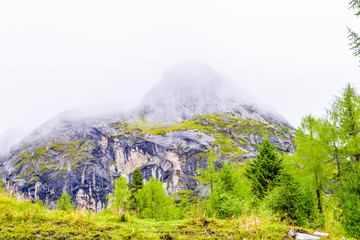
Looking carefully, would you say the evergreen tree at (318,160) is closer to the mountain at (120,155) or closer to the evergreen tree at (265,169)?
the evergreen tree at (265,169)

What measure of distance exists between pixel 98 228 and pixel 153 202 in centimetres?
3030

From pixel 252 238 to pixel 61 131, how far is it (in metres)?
228

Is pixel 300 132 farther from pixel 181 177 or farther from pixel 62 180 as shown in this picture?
pixel 62 180

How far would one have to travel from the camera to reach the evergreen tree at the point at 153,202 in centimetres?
3309

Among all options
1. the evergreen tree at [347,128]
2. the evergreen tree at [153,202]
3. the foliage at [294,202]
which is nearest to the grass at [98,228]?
the foliage at [294,202]

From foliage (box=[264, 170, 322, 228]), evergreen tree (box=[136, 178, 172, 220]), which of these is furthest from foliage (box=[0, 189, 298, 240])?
evergreen tree (box=[136, 178, 172, 220])

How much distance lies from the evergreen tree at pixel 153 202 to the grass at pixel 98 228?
95.2 feet

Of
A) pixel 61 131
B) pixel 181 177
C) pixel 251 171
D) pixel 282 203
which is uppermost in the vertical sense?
pixel 61 131

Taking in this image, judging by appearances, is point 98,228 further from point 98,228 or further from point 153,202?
point 153,202

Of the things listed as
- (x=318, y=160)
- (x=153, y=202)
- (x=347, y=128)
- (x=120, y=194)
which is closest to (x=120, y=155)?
(x=120, y=194)

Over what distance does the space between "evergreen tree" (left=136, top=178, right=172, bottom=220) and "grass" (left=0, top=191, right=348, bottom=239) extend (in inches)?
1142

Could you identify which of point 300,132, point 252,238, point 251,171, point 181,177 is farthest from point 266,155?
point 181,177

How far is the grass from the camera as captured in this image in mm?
5168

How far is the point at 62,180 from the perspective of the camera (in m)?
143
